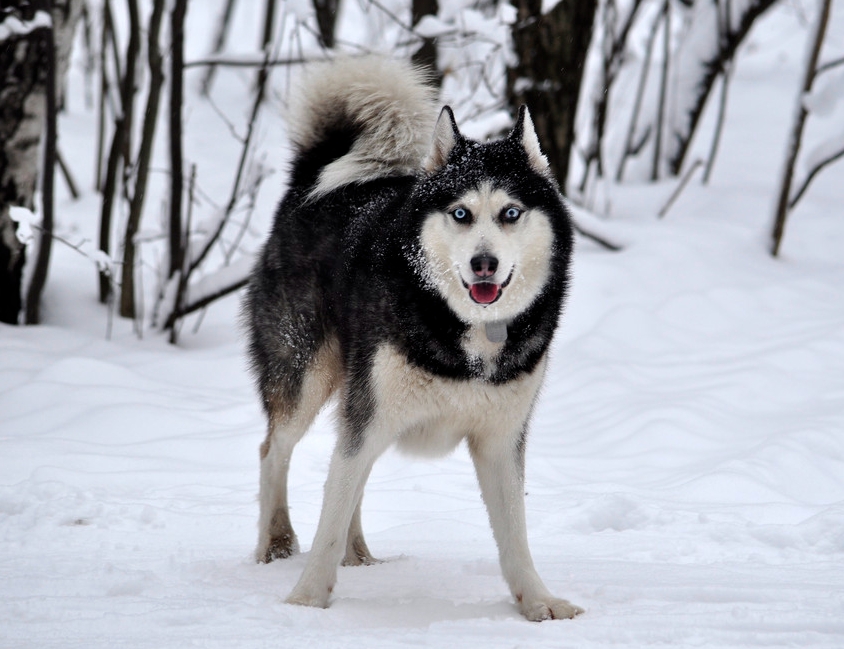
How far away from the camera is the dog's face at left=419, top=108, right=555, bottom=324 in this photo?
2664 millimetres

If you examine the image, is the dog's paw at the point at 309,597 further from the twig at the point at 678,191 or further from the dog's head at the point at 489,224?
the twig at the point at 678,191

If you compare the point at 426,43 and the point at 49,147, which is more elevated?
the point at 426,43

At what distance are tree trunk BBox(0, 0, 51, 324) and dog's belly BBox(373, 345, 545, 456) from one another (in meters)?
3.90

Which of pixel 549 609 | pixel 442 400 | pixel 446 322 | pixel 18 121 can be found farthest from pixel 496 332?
pixel 18 121

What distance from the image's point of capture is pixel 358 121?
12.0 feet

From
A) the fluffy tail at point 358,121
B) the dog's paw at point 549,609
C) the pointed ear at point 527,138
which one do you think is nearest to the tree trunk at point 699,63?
the fluffy tail at point 358,121

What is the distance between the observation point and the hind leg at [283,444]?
3.48 meters

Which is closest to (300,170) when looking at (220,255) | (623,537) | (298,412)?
(298,412)

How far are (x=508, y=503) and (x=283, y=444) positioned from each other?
3.11 ft

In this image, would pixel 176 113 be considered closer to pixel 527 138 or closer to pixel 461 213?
pixel 527 138

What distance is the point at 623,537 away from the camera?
365cm

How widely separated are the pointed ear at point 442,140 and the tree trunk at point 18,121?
11.9 feet

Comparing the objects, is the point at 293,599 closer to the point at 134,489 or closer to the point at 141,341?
the point at 134,489

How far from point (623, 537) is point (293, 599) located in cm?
139
